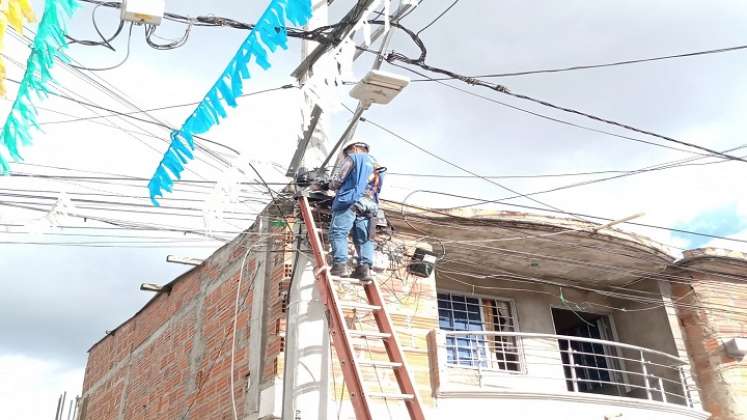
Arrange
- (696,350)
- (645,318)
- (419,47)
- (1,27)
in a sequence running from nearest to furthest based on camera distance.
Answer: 1. (1,27)
2. (419,47)
3. (696,350)
4. (645,318)

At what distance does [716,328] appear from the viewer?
12.1 meters

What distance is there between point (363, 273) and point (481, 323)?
567 cm

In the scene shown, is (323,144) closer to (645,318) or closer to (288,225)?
(288,225)

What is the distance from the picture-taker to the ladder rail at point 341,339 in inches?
236

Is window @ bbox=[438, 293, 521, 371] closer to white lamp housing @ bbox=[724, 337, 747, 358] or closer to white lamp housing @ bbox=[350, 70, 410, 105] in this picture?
white lamp housing @ bbox=[724, 337, 747, 358]

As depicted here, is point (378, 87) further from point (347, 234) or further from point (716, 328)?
point (716, 328)

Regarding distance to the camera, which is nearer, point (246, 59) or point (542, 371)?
point (246, 59)

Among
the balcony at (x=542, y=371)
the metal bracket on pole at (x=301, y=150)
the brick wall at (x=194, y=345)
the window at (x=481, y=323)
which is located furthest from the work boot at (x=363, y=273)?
the window at (x=481, y=323)

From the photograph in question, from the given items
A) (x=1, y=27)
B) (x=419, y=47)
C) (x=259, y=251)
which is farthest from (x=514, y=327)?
(x=1, y=27)

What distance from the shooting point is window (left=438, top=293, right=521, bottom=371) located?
11664 mm

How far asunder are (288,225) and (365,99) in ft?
7.98

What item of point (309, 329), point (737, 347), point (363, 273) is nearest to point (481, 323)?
point (737, 347)

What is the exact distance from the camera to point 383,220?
890 centimetres

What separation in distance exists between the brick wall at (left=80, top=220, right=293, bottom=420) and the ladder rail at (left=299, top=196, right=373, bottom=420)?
49.4 inches
